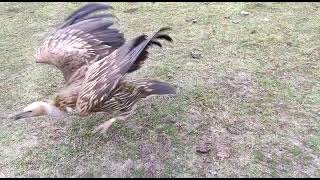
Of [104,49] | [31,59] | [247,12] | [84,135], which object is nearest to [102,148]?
[84,135]

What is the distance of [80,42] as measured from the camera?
3273mm

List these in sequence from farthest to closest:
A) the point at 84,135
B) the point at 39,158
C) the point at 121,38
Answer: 1. the point at 121,38
2. the point at 84,135
3. the point at 39,158

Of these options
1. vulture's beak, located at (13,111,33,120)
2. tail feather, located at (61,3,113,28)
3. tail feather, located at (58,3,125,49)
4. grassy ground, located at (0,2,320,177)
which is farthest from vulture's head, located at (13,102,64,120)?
tail feather, located at (61,3,113,28)

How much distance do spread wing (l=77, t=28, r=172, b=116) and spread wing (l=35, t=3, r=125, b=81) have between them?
0.35m

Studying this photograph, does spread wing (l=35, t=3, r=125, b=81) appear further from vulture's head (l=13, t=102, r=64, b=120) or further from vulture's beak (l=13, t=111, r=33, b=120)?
vulture's beak (l=13, t=111, r=33, b=120)

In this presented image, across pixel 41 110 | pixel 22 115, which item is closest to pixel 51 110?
pixel 41 110

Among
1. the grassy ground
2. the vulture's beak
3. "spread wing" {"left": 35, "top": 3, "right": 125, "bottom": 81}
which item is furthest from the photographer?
"spread wing" {"left": 35, "top": 3, "right": 125, "bottom": 81}

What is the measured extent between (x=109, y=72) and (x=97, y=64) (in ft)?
0.77

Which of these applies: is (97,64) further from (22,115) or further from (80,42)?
(22,115)

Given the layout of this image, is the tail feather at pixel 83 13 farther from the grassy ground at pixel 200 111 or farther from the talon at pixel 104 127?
the talon at pixel 104 127

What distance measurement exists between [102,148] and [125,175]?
1.13 feet

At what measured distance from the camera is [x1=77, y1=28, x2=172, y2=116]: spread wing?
8.89ft

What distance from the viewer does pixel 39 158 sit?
2959 millimetres

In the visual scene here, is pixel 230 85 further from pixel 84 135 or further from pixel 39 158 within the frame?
pixel 39 158
